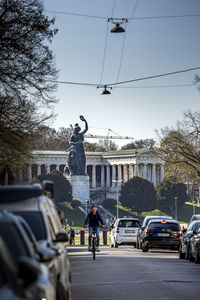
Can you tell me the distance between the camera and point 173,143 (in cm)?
5141

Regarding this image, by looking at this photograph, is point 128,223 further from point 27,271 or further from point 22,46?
point 27,271

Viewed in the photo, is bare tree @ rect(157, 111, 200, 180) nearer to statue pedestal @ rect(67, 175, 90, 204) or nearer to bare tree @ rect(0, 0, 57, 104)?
bare tree @ rect(0, 0, 57, 104)

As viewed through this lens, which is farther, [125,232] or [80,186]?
[80,186]

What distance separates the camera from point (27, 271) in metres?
5.17

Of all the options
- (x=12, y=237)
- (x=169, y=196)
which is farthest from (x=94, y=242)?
(x=169, y=196)

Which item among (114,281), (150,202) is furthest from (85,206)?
(114,281)

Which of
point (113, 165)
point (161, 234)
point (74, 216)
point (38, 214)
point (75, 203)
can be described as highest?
point (113, 165)

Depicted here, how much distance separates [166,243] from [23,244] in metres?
25.2

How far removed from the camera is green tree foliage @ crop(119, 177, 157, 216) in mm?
151250

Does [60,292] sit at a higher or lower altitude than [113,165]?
lower

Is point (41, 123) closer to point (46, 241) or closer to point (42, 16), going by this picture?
point (42, 16)

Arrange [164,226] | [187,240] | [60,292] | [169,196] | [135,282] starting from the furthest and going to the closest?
[169,196] → [164,226] → [187,240] → [135,282] → [60,292]

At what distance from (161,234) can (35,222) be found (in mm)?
22166

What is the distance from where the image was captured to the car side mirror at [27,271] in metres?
5.14
